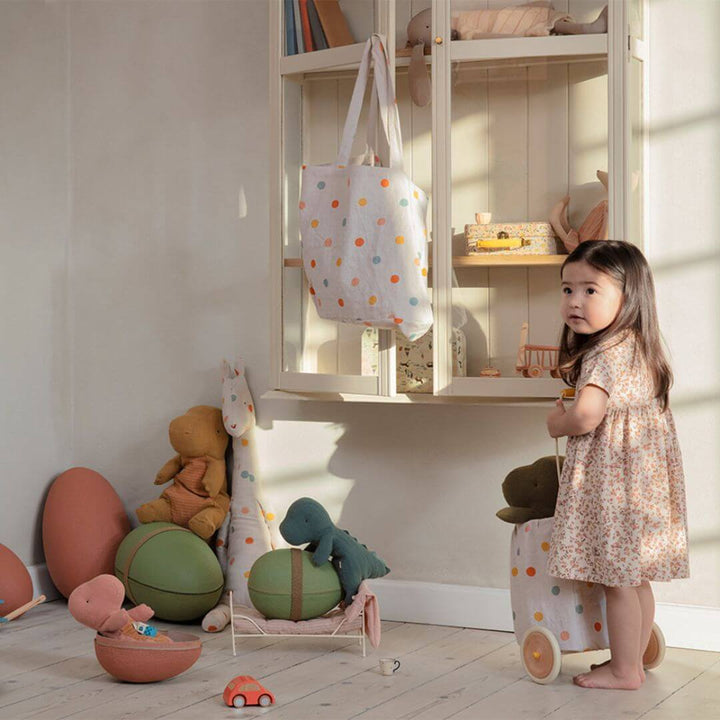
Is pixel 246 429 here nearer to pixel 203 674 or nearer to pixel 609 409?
pixel 203 674

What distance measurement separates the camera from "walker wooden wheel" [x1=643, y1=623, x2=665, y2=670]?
8.90 ft

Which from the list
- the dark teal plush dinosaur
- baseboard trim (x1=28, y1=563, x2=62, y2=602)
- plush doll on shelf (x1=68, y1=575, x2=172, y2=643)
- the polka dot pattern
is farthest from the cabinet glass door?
baseboard trim (x1=28, y1=563, x2=62, y2=602)

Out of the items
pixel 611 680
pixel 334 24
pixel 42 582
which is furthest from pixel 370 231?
pixel 42 582

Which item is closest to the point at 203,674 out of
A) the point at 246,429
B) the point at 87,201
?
the point at 246,429

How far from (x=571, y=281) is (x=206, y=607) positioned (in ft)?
4.69

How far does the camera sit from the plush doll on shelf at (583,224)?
2801 millimetres

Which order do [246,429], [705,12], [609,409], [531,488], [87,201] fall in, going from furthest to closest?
[87,201] < [246,429] < [705,12] < [531,488] < [609,409]

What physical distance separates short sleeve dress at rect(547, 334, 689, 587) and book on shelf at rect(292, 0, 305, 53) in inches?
48.7

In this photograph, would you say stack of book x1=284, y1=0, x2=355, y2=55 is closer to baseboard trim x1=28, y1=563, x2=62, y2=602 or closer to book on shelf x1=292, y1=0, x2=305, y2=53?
book on shelf x1=292, y1=0, x2=305, y2=53

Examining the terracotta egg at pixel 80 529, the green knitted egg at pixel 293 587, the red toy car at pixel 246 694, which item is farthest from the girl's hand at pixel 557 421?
the terracotta egg at pixel 80 529

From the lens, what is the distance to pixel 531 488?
2.75m

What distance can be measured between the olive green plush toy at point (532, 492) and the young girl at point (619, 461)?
140mm

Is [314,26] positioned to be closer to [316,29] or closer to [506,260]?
[316,29]

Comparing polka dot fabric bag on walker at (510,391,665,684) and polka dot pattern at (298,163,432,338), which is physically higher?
polka dot pattern at (298,163,432,338)
